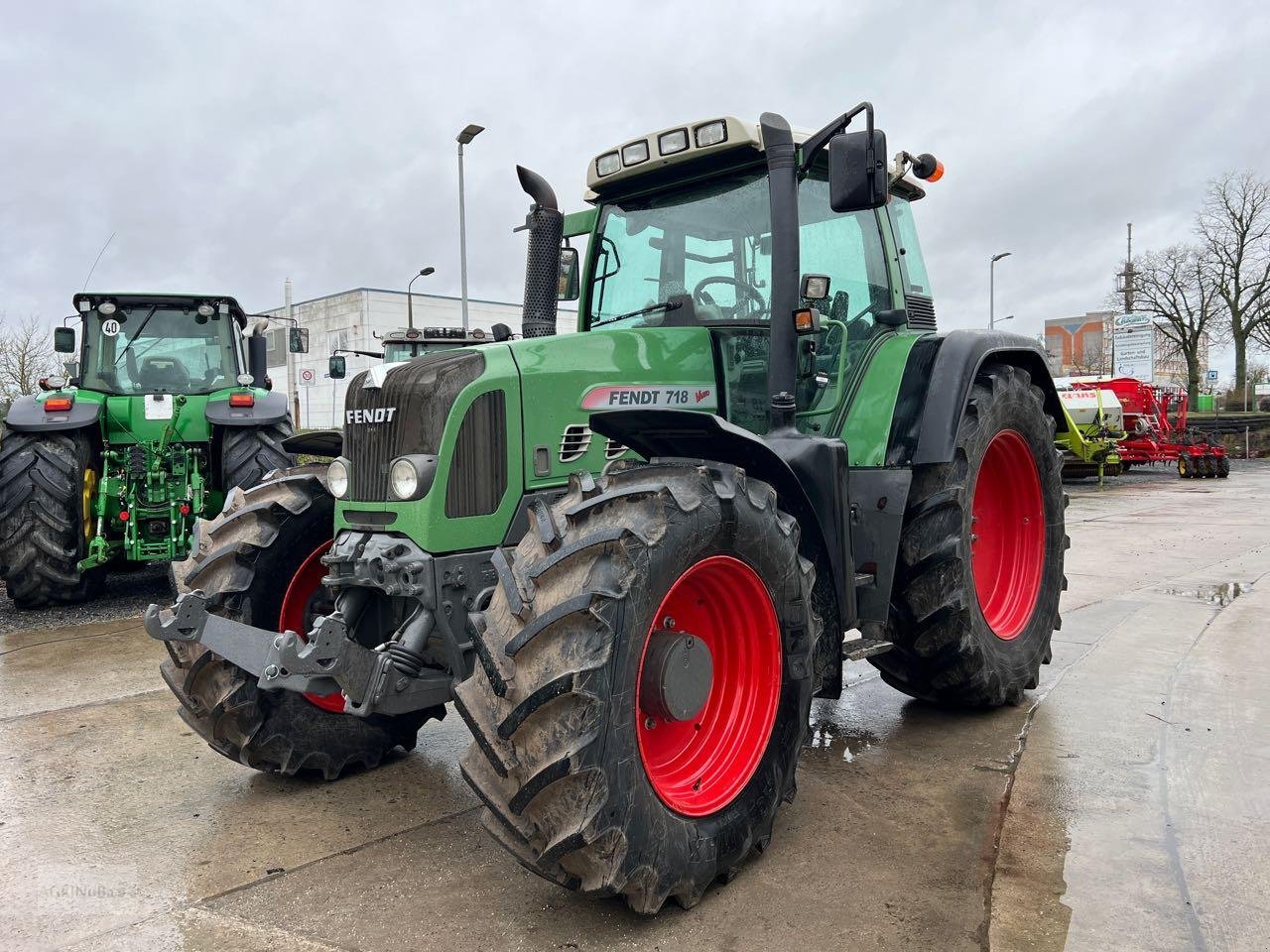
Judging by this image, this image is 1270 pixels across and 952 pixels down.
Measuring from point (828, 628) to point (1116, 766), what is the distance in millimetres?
1366

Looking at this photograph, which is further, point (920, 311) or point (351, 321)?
point (351, 321)

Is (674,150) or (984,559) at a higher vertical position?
(674,150)

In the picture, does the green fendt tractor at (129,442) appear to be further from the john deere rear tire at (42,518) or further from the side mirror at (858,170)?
the side mirror at (858,170)

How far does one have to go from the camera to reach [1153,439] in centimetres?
2111

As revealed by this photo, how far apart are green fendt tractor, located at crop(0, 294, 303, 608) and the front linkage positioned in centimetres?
502

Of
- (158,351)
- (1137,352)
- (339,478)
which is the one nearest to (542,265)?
(339,478)

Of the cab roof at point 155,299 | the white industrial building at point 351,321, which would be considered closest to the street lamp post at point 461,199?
the cab roof at point 155,299

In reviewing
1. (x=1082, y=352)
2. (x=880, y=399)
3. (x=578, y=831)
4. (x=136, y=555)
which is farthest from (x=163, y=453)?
(x=1082, y=352)

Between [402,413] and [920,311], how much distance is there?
2.69 meters

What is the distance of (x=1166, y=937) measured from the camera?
8.57 ft

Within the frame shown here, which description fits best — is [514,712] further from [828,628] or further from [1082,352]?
[1082,352]

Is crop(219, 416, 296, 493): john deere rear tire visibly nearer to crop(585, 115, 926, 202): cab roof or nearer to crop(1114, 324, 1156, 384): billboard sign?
crop(585, 115, 926, 202): cab roof

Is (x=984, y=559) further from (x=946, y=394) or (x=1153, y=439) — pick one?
(x=1153, y=439)

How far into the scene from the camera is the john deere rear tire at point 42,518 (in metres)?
7.39
